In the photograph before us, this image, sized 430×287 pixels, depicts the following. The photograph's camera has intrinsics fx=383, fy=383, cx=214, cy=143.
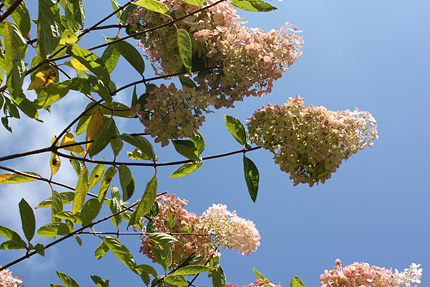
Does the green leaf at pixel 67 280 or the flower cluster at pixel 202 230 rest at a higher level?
the flower cluster at pixel 202 230

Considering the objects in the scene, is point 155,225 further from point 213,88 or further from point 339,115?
point 339,115

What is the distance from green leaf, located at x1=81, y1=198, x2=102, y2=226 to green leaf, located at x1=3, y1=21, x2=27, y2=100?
960 mm

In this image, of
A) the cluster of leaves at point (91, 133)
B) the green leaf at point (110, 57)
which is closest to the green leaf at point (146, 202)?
the cluster of leaves at point (91, 133)

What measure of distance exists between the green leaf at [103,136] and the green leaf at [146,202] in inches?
14.0

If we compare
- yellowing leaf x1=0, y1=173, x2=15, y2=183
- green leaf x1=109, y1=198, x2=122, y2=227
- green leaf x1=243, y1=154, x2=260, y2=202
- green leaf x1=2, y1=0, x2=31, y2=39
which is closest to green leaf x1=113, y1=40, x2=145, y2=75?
green leaf x1=2, y1=0, x2=31, y2=39

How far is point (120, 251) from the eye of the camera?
2.48 metres

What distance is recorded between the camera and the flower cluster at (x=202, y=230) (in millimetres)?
3104

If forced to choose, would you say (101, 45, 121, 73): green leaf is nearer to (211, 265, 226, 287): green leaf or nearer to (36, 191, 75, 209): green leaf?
(36, 191, 75, 209): green leaf

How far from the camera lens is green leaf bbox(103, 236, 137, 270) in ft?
8.02

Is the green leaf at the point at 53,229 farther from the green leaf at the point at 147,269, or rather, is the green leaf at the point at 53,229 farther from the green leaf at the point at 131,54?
the green leaf at the point at 131,54

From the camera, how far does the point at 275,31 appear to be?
2.36 meters

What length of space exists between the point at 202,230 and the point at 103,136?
4.48 feet

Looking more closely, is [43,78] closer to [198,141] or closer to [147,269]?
[198,141]

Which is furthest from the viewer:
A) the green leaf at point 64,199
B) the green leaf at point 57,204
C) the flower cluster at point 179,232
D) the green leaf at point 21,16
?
the flower cluster at point 179,232
